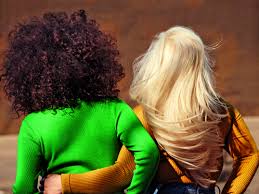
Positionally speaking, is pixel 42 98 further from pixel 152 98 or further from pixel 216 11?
pixel 216 11

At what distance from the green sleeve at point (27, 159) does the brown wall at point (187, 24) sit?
5.42 meters

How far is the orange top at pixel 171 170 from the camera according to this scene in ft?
11.0

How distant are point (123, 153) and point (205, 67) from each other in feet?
1.61

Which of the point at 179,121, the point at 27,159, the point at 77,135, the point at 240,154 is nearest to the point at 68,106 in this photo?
the point at 77,135

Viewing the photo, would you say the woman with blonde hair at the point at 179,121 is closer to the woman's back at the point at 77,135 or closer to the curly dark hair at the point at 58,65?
the woman's back at the point at 77,135

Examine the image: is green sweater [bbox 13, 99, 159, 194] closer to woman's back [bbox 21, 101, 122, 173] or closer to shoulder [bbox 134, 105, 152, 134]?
woman's back [bbox 21, 101, 122, 173]

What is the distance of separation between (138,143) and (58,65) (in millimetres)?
435

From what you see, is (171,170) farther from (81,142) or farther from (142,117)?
(81,142)

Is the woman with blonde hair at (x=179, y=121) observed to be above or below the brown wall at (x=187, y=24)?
above

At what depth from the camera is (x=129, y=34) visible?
9.02m

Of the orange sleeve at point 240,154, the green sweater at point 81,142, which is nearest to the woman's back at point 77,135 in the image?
the green sweater at point 81,142

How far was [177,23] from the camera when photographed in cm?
914

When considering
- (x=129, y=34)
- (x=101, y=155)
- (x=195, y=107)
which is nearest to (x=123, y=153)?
(x=101, y=155)

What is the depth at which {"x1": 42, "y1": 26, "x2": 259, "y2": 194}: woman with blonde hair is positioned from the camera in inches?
134
